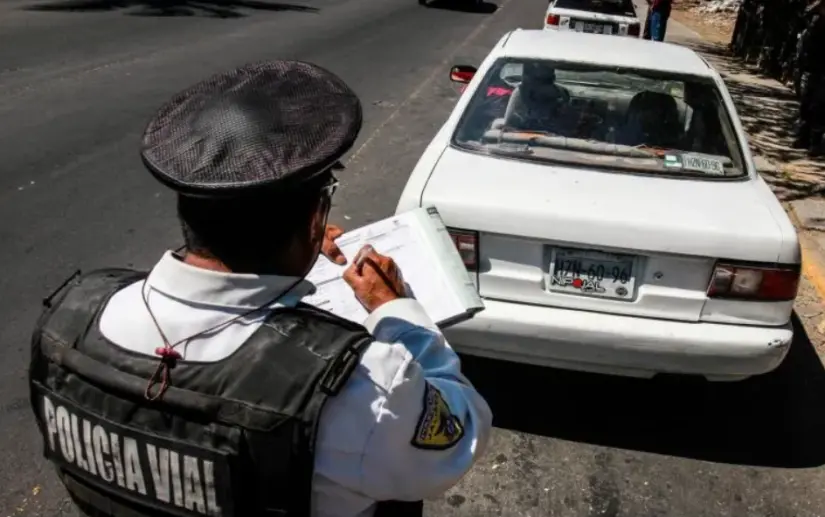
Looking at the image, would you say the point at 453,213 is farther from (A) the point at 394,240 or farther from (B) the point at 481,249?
(A) the point at 394,240

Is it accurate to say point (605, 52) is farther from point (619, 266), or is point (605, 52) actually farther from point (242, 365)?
point (242, 365)

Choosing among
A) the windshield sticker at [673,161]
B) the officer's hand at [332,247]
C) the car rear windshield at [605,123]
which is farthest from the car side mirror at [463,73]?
the officer's hand at [332,247]

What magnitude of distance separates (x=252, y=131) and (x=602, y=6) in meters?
15.9

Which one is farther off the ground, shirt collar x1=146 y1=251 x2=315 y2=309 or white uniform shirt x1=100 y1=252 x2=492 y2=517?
shirt collar x1=146 y1=251 x2=315 y2=309

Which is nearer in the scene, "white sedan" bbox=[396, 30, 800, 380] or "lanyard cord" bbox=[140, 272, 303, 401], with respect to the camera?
"lanyard cord" bbox=[140, 272, 303, 401]

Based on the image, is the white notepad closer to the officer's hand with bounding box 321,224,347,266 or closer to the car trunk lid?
the officer's hand with bounding box 321,224,347,266

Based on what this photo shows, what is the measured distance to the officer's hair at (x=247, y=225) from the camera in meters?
1.30

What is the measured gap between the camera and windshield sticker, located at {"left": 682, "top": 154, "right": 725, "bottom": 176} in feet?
13.4

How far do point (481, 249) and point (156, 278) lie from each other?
2343mm

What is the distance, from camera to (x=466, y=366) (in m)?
4.30

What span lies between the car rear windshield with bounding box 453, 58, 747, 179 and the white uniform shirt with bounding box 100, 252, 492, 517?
2.92 meters

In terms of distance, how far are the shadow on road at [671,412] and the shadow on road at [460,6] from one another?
68.7 feet

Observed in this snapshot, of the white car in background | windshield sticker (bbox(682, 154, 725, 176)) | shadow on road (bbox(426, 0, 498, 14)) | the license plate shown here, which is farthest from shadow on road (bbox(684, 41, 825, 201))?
shadow on road (bbox(426, 0, 498, 14))

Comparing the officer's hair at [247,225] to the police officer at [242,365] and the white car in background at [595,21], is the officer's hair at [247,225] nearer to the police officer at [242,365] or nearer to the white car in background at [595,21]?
the police officer at [242,365]
